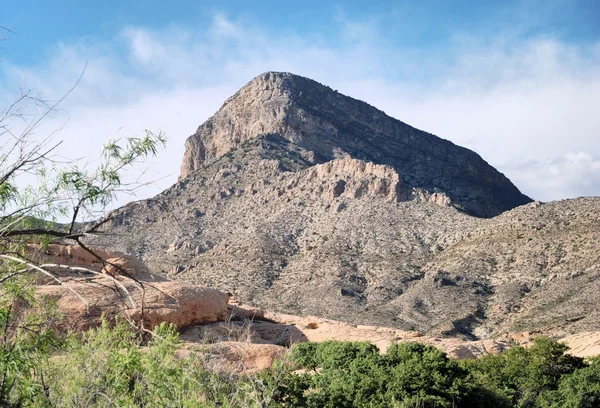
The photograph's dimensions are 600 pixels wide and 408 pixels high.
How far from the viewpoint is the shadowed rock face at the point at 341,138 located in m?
97.1

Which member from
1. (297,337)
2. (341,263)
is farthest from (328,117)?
(297,337)

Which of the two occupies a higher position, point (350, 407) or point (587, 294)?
point (587, 294)

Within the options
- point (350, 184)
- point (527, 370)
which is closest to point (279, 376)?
point (527, 370)

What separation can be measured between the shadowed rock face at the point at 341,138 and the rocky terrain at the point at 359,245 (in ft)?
3.03

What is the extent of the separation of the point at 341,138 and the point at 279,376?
8995cm

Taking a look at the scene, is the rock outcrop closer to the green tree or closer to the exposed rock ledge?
the green tree

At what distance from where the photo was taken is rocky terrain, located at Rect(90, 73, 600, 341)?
43.0m

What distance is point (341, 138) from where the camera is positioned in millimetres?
101312

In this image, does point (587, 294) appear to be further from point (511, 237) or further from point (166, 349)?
point (166, 349)

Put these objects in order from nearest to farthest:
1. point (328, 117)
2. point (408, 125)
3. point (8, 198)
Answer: point (8, 198) → point (328, 117) → point (408, 125)

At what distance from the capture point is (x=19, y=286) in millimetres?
7410

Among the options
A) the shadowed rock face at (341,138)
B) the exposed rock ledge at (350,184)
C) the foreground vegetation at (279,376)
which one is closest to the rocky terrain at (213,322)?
the foreground vegetation at (279,376)

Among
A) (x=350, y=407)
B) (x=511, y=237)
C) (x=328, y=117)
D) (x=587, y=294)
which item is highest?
(x=328, y=117)

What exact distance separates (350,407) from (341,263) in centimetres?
3424
